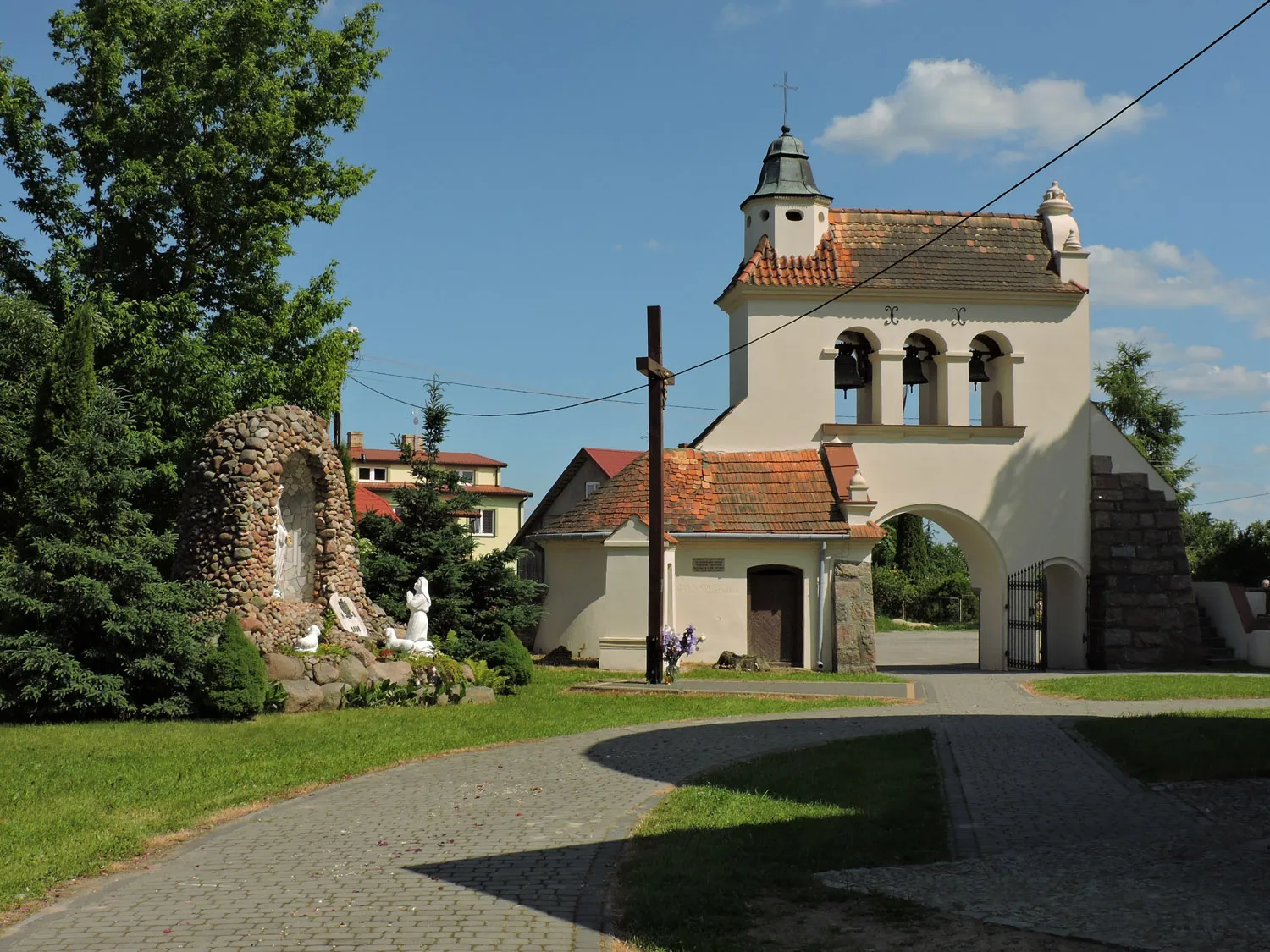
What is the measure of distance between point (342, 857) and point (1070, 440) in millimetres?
24801

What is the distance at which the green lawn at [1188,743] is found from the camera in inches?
464

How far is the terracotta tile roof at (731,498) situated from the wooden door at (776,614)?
1203mm

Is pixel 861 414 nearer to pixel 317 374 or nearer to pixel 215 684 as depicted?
pixel 317 374

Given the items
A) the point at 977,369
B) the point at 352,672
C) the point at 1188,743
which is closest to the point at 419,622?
the point at 352,672

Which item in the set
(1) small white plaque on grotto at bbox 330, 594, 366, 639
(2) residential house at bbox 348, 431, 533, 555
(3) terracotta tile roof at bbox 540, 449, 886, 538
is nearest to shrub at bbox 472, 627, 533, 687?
(1) small white plaque on grotto at bbox 330, 594, 366, 639

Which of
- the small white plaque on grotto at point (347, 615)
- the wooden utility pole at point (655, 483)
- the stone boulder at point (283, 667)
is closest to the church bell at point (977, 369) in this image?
the wooden utility pole at point (655, 483)

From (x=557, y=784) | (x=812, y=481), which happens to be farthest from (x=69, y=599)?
(x=812, y=481)

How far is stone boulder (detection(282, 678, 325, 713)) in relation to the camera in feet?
55.5

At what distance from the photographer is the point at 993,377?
3053 cm

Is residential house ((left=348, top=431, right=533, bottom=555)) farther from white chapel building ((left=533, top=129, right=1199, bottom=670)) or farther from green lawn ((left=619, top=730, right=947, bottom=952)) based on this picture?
green lawn ((left=619, top=730, right=947, bottom=952))

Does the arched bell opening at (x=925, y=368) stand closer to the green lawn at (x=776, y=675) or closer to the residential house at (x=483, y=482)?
the green lawn at (x=776, y=675)

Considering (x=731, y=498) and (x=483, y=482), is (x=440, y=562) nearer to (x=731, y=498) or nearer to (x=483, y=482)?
(x=731, y=498)

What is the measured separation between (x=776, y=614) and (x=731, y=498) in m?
2.82

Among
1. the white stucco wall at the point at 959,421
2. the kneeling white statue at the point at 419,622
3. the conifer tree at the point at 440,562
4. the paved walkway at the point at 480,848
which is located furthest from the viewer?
the white stucco wall at the point at 959,421
